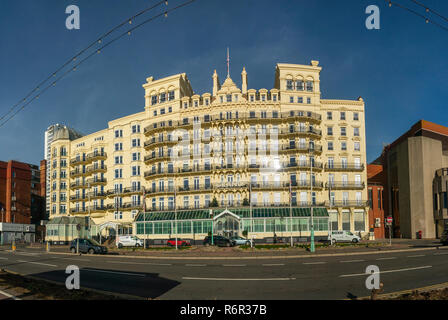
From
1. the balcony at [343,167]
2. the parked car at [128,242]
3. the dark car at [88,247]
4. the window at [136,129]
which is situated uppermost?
the window at [136,129]

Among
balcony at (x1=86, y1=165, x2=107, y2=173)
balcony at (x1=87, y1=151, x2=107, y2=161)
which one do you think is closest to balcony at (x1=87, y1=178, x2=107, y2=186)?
balcony at (x1=86, y1=165, x2=107, y2=173)

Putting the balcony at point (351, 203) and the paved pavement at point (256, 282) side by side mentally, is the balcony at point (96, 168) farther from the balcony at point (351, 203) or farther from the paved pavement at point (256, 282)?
the paved pavement at point (256, 282)

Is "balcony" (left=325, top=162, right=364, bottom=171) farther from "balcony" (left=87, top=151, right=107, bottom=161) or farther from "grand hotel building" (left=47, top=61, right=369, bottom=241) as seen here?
"balcony" (left=87, top=151, right=107, bottom=161)

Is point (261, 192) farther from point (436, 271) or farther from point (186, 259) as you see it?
point (436, 271)

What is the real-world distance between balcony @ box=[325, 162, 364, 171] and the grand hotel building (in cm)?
17

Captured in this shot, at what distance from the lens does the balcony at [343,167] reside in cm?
5381

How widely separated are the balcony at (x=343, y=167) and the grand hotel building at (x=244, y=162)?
0.56 feet

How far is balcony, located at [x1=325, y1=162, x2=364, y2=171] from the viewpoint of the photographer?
177ft

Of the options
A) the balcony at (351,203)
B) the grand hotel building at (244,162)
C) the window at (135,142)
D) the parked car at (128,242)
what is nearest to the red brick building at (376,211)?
the grand hotel building at (244,162)

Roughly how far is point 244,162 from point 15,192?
6869cm

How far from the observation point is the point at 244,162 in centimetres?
5306

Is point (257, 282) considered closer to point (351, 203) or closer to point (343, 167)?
point (351, 203)

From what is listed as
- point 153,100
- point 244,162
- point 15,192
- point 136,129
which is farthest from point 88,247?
point 15,192
